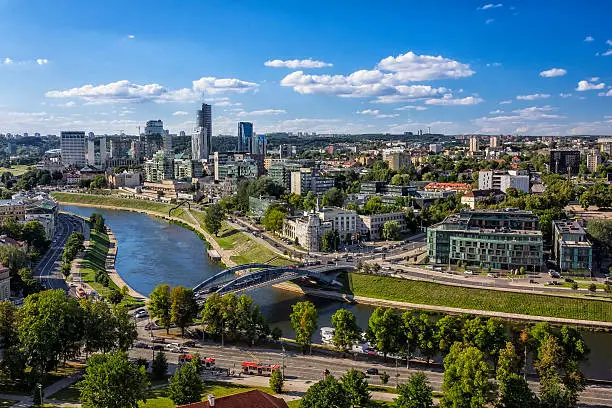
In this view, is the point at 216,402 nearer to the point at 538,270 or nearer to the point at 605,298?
the point at 605,298

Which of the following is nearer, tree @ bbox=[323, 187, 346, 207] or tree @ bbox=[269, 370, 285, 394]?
tree @ bbox=[269, 370, 285, 394]

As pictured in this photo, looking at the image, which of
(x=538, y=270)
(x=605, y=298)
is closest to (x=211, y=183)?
(x=538, y=270)

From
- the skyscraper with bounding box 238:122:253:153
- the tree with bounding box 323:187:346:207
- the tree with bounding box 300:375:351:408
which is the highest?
the skyscraper with bounding box 238:122:253:153

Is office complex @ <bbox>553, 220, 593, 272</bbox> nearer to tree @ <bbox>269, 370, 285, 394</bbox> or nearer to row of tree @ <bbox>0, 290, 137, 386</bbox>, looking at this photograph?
tree @ <bbox>269, 370, 285, 394</bbox>

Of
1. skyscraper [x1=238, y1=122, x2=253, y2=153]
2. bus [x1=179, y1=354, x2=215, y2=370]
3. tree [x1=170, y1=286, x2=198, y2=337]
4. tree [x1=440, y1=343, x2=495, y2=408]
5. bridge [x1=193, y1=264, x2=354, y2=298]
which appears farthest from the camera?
skyscraper [x1=238, y1=122, x2=253, y2=153]

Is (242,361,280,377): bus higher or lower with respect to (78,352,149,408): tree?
lower

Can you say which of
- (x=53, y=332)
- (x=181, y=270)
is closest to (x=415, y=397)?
(x=53, y=332)

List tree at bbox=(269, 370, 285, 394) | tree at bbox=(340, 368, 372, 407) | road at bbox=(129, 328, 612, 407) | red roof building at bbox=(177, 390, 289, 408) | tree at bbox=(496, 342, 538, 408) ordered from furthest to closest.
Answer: road at bbox=(129, 328, 612, 407), tree at bbox=(269, 370, 285, 394), tree at bbox=(340, 368, 372, 407), tree at bbox=(496, 342, 538, 408), red roof building at bbox=(177, 390, 289, 408)

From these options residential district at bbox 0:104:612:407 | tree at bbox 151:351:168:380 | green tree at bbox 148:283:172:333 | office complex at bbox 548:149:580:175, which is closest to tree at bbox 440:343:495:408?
residential district at bbox 0:104:612:407
